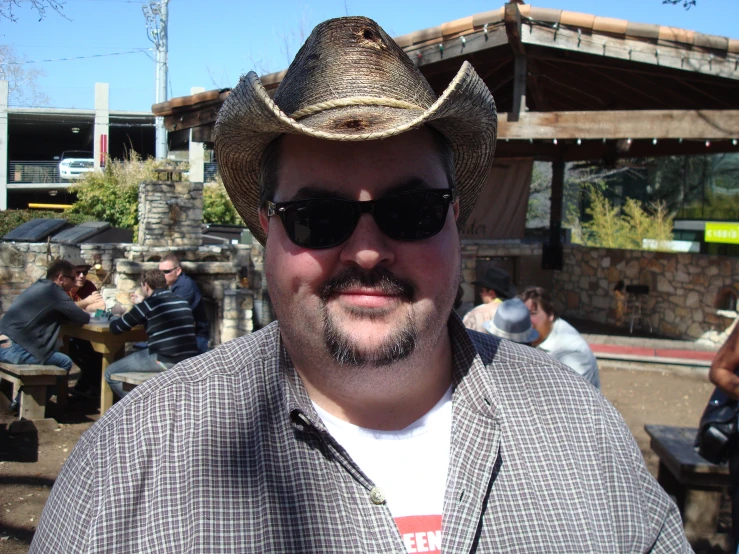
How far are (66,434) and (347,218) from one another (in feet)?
18.4

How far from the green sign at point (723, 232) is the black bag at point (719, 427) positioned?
908 cm

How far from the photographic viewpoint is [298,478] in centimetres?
130

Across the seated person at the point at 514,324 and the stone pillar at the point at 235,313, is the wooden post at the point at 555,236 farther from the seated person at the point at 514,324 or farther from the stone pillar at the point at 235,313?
the seated person at the point at 514,324

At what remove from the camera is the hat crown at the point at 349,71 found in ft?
4.79

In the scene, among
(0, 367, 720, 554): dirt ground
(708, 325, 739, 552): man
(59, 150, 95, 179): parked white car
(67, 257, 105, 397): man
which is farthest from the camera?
(59, 150, 95, 179): parked white car

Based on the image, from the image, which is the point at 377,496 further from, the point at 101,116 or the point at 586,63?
the point at 101,116

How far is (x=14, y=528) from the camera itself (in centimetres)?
409

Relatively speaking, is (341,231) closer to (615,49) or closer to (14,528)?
(14,528)

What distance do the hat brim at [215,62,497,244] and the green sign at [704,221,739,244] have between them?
11.2 metres

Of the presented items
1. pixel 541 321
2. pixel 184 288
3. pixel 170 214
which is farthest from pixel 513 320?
pixel 170 214

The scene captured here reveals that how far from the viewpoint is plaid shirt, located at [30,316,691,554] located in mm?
1228

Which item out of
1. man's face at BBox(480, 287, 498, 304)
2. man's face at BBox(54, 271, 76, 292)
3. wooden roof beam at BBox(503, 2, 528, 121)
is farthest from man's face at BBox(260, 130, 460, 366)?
wooden roof beam at BBox(503, 2, 528, 121)

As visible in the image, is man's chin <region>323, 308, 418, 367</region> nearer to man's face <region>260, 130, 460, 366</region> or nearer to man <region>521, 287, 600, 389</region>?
man's face <region>260, 130, 460, 366</region>

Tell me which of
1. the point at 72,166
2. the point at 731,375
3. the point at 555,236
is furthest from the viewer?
the point at 72,166
